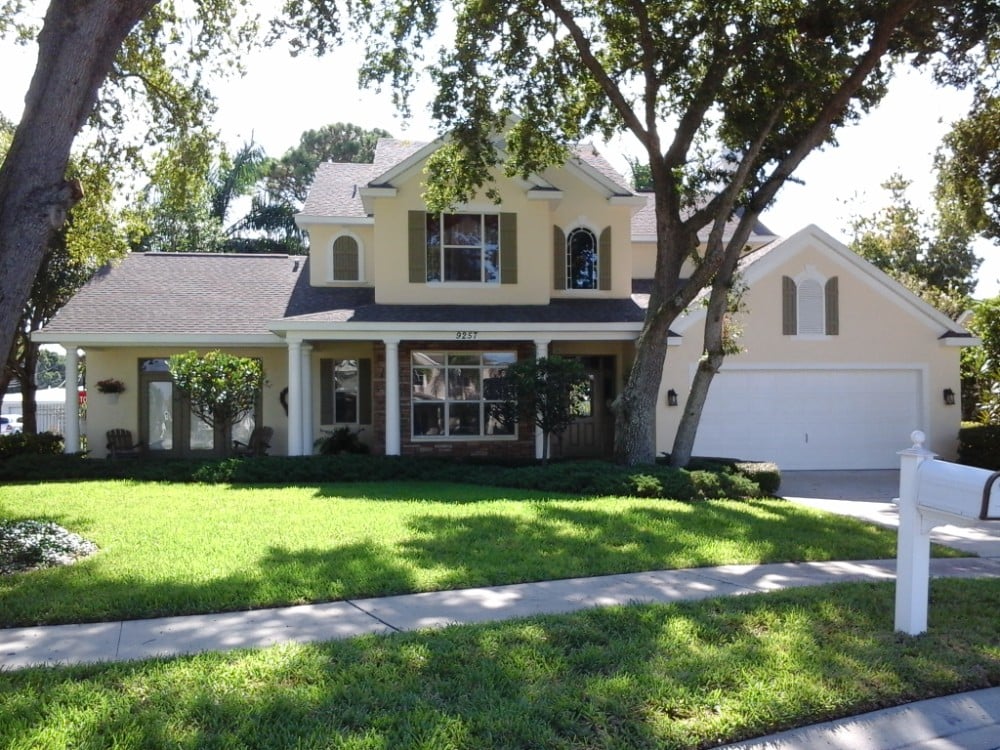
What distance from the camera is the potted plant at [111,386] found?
19.8 metres

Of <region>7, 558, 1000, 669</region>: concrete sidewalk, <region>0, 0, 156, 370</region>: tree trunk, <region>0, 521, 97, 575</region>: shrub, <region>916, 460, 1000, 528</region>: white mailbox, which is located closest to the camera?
<region>916, 460, 1000, 528</region>: white mailbox

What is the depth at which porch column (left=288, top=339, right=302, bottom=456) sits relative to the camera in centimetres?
1741

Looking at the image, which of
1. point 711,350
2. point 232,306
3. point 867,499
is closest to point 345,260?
point 232,306

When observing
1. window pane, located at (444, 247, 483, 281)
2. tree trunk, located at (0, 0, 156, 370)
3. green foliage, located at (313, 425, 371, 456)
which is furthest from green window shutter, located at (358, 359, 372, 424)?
tree trunk, located at (0, 0, 156, 370)

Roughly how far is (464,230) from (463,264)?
2.43ft

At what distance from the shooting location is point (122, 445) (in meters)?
19.6

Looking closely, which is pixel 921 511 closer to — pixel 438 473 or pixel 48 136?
pixel 48 136

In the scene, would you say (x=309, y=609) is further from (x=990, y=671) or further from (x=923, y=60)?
(x=923, y=60)

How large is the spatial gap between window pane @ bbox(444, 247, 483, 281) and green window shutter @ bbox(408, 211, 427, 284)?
0.53 m

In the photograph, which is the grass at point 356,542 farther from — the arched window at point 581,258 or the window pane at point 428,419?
the arched window at point 581,258

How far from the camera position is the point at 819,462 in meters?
18.7

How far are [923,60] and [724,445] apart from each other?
8235 mm

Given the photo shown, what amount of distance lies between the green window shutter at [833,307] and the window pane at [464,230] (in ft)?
25.2

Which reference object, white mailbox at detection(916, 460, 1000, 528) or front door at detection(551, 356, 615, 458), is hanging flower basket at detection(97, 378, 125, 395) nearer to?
front door at detection(551, 356, 615, 458)
